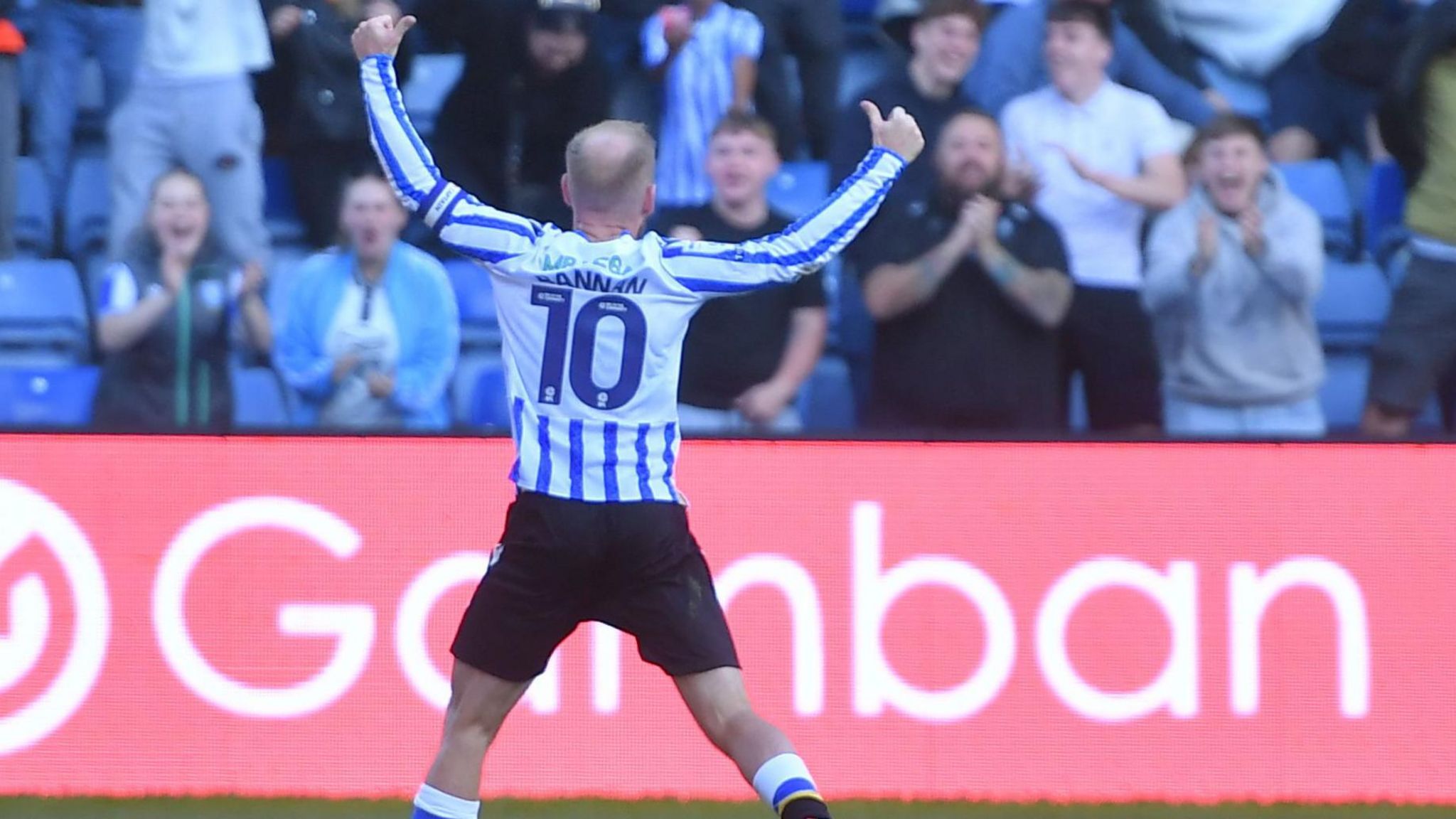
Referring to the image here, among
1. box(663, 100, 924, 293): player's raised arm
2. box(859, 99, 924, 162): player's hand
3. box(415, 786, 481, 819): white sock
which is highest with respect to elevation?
box(859, 99, 924, 162): player's hand

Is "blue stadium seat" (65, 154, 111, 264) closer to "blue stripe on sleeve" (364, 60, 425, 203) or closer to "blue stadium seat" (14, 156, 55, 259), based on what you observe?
"blue stadium seat" (14, 156, 55, 259)

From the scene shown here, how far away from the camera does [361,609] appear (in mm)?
6211

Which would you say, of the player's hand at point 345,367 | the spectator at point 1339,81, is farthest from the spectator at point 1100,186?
the player's hand at point 345,367

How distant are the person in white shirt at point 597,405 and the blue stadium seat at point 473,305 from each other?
342 centimetres

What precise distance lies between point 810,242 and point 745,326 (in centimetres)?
273

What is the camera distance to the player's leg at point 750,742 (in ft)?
13.5

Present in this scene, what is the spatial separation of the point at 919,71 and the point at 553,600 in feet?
11.7

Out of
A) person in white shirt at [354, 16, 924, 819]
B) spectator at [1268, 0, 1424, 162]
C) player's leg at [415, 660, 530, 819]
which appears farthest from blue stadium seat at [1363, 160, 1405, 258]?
player's leg at [415, 660, 530, 819]

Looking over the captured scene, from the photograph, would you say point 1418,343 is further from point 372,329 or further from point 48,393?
point 48,393

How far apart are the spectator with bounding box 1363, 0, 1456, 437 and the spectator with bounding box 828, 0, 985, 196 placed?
1.63m

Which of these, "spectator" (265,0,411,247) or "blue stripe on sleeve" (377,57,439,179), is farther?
"spectator" (265,0,411,247)

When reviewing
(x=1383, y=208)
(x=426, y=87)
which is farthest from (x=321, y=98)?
(x=1383, y=208)

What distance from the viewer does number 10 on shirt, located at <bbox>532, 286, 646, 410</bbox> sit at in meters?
4.24

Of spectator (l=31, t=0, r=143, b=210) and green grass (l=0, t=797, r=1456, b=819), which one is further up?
spectator (l=31, t=0, r=143, b=210)
